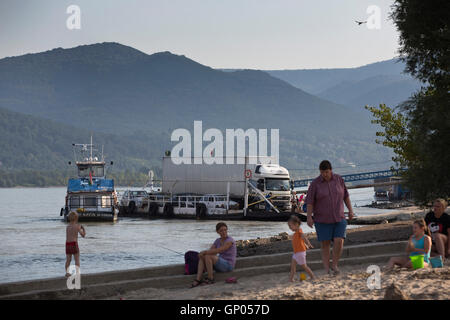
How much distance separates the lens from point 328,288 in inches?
447

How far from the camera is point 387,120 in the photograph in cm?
2742

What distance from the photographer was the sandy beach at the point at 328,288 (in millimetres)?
10516

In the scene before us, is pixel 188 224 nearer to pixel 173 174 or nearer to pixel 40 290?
pixel 173 174

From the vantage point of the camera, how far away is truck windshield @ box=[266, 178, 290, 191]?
53.6 metres

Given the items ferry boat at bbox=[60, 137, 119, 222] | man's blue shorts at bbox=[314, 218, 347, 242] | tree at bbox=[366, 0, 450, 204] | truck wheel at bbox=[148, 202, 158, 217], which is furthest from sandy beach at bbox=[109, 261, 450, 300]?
truck wheel at bbox=[148, 202, 158, 217]

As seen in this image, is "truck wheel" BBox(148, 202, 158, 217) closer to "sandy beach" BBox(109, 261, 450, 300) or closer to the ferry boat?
the ferry boat

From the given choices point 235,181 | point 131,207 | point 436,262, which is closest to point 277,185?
point 235,181

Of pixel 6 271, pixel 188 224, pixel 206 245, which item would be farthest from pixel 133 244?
pixel 188 224

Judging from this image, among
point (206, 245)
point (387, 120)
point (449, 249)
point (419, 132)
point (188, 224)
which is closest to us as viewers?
point (449, 249)

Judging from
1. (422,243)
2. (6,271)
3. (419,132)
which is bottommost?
(6,271)

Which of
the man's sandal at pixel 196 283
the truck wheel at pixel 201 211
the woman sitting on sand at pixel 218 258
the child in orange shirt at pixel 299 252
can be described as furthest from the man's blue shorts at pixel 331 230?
the truck wheel at pixel 201 211

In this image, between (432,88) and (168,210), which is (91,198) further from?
(432,88)

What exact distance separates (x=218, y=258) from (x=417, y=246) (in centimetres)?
353
